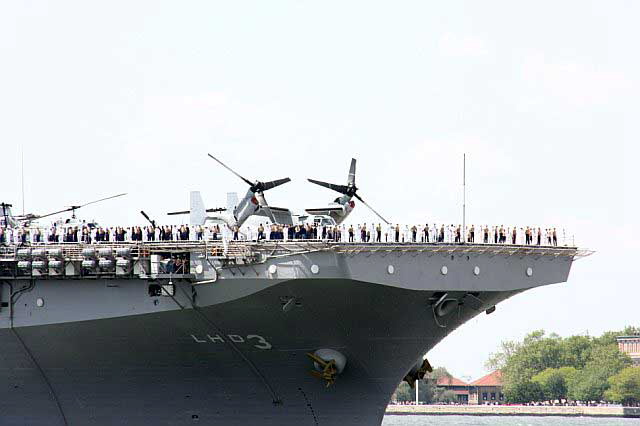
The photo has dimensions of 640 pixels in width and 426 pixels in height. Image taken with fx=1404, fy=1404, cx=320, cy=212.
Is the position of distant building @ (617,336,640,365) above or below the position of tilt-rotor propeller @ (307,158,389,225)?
below

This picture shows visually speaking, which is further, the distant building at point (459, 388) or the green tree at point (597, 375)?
the distant building at point (459, 388)

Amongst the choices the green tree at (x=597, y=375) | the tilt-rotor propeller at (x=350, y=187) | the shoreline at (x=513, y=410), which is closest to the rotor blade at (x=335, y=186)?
the tilt-rotor propeller at (x=350, y=187)

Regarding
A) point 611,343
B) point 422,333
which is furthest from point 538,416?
point 422,333

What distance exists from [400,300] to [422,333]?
2371 mm

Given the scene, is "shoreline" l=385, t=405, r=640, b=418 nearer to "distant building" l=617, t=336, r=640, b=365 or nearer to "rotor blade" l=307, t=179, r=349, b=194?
"distant building" l=617, t=336, r=640, b=365

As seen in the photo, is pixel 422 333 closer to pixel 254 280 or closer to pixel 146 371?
pixel 254 280

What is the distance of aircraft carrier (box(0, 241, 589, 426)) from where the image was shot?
126ft

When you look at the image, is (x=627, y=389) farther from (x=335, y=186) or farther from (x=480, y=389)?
(x=335, y=186)

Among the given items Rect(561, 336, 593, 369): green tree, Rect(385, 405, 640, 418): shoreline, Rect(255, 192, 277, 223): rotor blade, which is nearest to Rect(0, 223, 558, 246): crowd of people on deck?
Rect(255, 192, 277, 223): rotor blade

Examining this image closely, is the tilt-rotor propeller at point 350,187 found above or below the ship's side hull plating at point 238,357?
above

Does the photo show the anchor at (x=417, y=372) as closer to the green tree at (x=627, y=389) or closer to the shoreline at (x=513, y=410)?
the shoreline at (x=513, y=410)

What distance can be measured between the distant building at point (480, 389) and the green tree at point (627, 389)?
19322 mm

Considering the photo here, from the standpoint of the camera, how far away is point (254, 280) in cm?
3866

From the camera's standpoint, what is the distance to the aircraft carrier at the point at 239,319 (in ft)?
126
